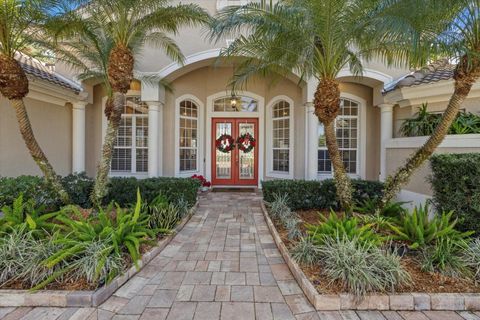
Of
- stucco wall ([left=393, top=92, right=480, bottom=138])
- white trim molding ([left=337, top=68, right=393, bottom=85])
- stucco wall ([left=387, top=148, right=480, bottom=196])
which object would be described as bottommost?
stucco wall ([left=387, top=148, right=480, bottom=196])

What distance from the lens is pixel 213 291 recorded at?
3416 millimetres

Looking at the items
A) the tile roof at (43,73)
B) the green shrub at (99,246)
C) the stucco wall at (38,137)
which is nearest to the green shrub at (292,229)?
the green shrub at (99,246)

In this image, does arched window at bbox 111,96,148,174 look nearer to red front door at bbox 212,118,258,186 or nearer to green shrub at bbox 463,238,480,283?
red front door at bbox 212,118,258,186

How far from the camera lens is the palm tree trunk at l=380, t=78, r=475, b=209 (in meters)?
4.39

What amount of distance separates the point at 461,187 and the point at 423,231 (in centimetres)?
113

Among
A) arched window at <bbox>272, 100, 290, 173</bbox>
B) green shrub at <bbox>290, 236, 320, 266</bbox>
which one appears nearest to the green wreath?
arched window at <bbox>272, 100, 290, 173</bbox>

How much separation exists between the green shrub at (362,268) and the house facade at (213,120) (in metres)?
4.26

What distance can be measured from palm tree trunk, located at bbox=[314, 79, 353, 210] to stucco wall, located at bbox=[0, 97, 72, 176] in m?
7.33

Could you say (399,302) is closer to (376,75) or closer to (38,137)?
(376,75)

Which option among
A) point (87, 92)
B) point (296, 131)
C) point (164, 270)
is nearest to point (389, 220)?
point (164, 270)

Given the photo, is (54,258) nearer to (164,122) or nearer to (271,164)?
(164,122)

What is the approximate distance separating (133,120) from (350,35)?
7679mm

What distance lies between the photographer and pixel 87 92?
9.05 meters

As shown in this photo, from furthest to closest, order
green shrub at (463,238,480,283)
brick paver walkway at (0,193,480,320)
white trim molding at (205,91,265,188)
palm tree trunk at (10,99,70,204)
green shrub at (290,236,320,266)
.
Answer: white trim molding at (205,91,265,188), palm tree trunk at (10,99,70,204), green shrub at (290,236,320,266), green shrub at (463,238,480,283), brick paver walkway at (0,193,480,320)
